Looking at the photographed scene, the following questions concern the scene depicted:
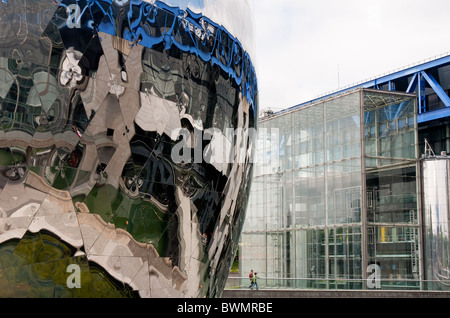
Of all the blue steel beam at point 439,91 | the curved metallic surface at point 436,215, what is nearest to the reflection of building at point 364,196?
the curved metallic surface at point 436,215

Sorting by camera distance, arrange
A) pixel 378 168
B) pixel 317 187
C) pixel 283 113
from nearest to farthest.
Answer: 1. pixel 378 168
2. pixel 317 187
3. pixel 283 113

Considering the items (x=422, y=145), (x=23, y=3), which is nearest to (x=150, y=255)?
(x=23, y=3)

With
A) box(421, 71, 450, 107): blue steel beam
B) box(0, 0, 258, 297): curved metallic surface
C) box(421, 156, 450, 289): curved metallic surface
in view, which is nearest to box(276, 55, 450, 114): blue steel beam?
box(421, 71, 450, 107): blue steel beam

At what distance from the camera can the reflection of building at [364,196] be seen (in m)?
26.6

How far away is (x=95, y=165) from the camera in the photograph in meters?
4.14

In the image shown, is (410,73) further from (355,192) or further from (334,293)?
(334,293)

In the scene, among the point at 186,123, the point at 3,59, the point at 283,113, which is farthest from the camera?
the point at 283,113

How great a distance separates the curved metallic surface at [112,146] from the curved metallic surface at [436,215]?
23.3 metres

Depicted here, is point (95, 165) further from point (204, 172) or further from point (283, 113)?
point (283, 113)

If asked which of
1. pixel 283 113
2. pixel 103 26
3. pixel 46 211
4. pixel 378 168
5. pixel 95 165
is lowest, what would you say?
pixel 46 211

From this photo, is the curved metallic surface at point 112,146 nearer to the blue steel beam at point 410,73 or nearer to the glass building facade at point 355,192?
the glass building facade at point 355,192

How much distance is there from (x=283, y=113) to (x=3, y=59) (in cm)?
2808

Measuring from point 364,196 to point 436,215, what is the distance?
3375 mm

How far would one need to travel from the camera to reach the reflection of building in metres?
26.6
